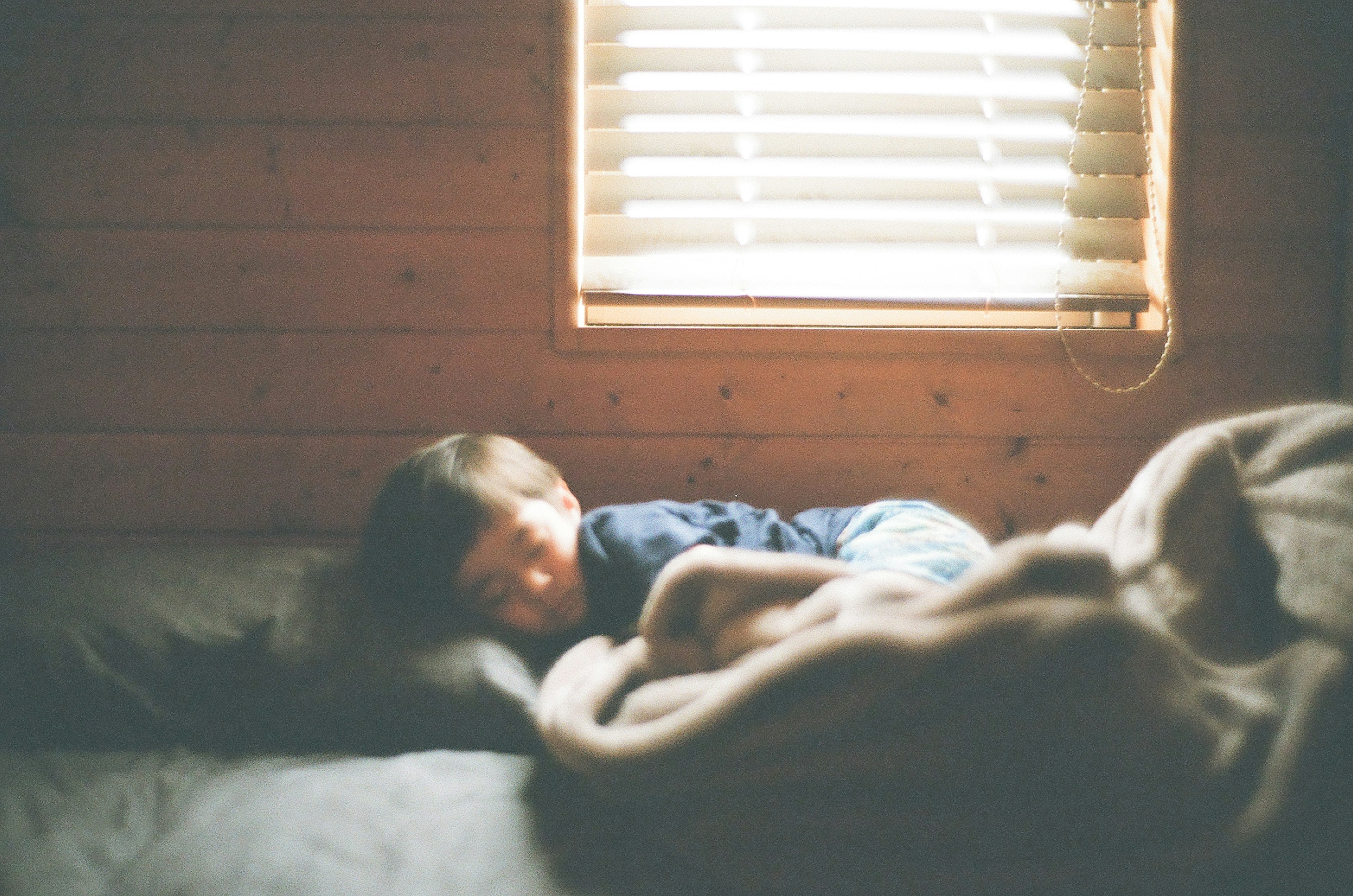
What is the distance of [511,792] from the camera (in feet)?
2.22

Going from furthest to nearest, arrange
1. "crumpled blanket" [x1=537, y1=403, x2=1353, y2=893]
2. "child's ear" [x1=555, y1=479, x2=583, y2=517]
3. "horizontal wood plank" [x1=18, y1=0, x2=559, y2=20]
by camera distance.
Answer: "horizontal wood plank" [x1=18, y1=0, x2=559, y2=20], "child's ear" [x1=555, y1=479, x2=583, y2=517], "crumpled blanket" [x1=537, y1=403, x2=1353, y2=893]

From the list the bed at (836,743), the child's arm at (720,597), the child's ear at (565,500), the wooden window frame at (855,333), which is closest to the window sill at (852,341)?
the wooden window frame at (855,333)

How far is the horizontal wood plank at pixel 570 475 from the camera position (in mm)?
1207

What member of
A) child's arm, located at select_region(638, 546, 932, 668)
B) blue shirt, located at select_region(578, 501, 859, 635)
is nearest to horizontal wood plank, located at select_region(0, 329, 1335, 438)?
blue shirt, located at select_region(578, 501, 859, 635)

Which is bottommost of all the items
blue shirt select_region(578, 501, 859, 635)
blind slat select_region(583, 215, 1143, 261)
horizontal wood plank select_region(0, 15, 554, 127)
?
blue shirt select_region(578, 501, 859, 635)

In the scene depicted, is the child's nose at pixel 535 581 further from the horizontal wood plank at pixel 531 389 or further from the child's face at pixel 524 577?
the horizontal wood plank at pixel 531 389

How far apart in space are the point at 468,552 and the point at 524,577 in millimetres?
69

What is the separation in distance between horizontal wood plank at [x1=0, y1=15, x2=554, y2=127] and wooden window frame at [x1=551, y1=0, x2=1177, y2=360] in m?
0.15

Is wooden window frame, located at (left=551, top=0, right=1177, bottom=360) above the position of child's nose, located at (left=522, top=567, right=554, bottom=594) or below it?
above

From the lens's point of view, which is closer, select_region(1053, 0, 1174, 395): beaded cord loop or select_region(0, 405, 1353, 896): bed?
select_region(0, 405, 1353, 896): bed

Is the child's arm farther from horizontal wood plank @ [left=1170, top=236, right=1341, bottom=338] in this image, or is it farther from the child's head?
horizontal wood plank @ [left=1170, top=236, right=1341, bottom=338]

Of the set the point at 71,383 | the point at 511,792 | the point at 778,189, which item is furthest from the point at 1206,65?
the point at 71,383

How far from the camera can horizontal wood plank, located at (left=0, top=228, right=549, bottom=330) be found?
1.20 m

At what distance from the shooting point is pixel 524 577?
0.90 metres
